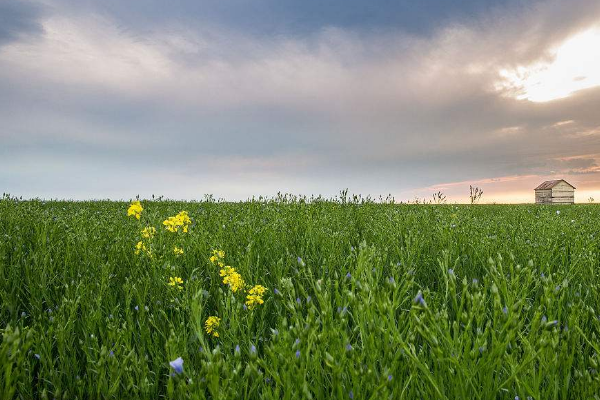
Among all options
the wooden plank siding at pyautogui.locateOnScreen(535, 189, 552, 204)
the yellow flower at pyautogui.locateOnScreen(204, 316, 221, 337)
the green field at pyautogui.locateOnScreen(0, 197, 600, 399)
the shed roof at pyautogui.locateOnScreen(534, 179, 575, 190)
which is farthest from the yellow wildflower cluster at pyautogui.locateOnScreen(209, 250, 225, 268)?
the shed roof at pyautogui.locateOnScreen(534, 179, 575, 190)

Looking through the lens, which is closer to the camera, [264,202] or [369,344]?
[369,344]

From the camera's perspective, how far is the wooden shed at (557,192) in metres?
41.0

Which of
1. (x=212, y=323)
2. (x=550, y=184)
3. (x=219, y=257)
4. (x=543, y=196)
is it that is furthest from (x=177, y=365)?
(x=550, y=184)

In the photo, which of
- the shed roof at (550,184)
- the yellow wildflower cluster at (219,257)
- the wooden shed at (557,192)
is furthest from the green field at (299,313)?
the shed roof at (550,184)

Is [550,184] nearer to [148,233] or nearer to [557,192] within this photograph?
[557,192]

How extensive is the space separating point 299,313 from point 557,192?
46655 mm

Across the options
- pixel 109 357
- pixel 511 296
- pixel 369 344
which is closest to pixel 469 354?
pixel 369 344

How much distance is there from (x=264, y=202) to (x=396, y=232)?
444 centimetres

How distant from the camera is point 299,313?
6.72 feet

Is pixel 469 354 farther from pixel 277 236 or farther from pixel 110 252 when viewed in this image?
pixel 110 252

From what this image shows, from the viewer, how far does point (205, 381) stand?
155 centimetres

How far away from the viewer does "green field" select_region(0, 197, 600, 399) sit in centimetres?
170

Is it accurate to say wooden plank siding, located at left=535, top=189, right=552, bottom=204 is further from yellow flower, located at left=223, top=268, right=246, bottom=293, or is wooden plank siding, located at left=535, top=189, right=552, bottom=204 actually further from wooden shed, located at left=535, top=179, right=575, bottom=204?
yellow flower, located at left=223, top=268, right=246, bottom=293

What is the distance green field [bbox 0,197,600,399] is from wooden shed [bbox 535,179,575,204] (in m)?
40.3
